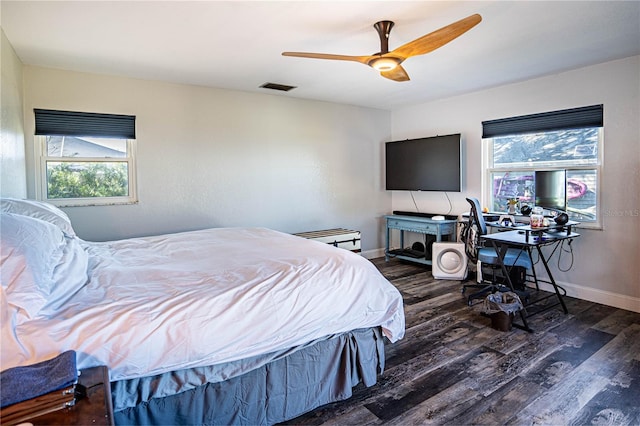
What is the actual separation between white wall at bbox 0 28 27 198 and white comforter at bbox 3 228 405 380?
882mm

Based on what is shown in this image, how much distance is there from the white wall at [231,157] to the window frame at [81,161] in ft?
0.21

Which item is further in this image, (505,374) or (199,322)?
(505,374)

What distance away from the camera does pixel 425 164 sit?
198 inches

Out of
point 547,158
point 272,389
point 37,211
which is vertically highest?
point 547,158

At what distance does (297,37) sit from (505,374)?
9.27 feet

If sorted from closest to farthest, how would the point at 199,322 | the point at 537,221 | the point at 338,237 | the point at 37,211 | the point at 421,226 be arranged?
1. the point at 199,322
2. the point at 37,211
3. the point at 537,221
4. the point at 338,237
5. the point at 421,226

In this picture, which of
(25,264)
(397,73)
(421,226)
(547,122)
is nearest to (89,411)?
(25,264)

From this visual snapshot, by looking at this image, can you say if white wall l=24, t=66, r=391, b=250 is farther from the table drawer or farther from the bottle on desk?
the bottle on desk

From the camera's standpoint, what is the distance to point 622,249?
3.45 metres

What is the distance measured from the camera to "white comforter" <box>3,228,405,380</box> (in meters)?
1.42

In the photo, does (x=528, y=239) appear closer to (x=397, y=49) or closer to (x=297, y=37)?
(x=397, y=49)

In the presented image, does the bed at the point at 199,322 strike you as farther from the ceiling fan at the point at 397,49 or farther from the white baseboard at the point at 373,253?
the white baseboard at the point at 373,253

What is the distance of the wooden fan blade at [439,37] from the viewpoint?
204cm

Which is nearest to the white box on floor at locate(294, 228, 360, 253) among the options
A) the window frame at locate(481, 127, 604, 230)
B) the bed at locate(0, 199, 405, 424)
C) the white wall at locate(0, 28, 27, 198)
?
the window frame at locate(481, 127, 604, 230)
